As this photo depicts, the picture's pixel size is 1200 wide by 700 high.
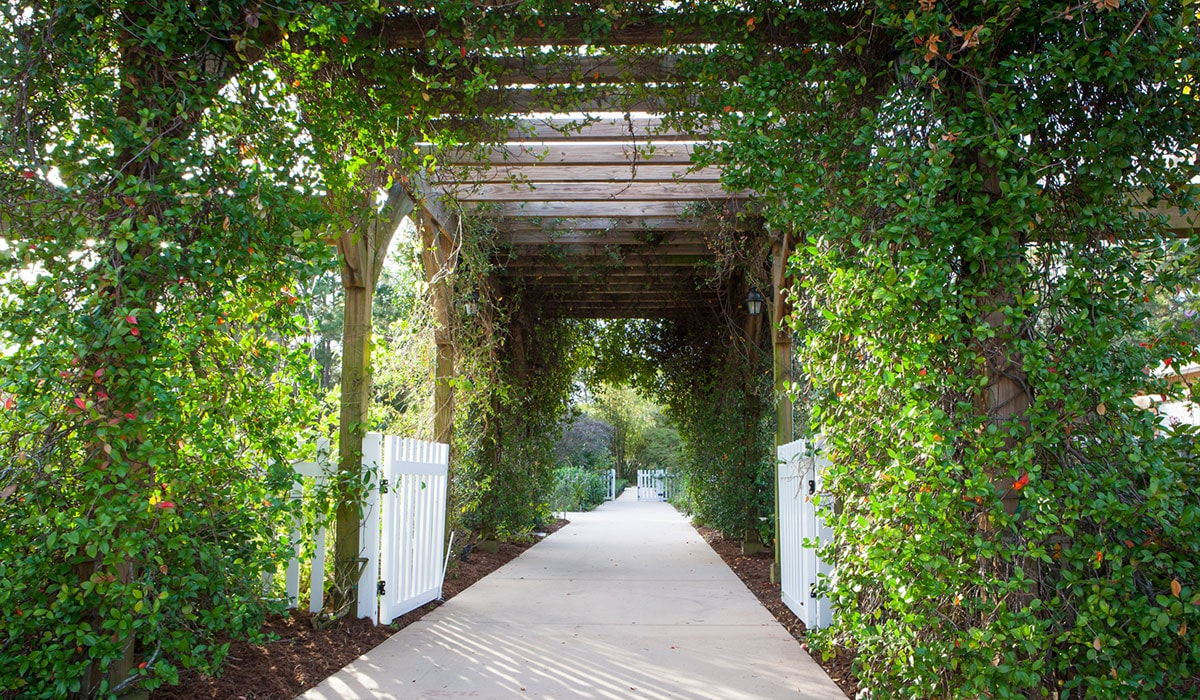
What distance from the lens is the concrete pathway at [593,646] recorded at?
3385 millimetres

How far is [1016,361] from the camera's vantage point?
2617 millimetres

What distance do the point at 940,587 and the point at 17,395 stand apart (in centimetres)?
280

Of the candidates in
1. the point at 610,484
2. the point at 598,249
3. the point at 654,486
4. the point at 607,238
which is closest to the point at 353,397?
the point at 607,238

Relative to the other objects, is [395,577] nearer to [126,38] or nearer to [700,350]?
[126,38]

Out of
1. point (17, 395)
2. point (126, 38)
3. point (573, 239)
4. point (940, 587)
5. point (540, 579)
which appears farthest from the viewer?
point (573, 239)

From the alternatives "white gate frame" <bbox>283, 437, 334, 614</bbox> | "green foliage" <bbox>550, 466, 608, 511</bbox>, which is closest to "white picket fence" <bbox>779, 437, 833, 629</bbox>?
"white gate frame" <bbox>283, 437, 334, 614</bbox>

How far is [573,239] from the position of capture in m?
7.30

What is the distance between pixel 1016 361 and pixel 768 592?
12.5 feet

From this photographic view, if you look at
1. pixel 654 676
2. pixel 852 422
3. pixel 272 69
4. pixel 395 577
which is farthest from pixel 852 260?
pixel 395 577

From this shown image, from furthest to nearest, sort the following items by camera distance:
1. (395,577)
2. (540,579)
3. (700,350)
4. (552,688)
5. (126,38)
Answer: (700,350)
(540,579)
(395,577)
(552,688)
(126,38)

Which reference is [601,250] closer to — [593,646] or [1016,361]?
[593,646]

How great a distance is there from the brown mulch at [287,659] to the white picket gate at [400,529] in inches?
5.4

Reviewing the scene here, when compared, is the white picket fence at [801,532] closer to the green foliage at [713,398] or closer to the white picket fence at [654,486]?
the green foliage at [713,398]

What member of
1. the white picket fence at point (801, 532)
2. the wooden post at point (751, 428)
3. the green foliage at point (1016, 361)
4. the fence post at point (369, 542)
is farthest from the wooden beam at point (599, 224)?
the green foliage at point (1016, 361)
